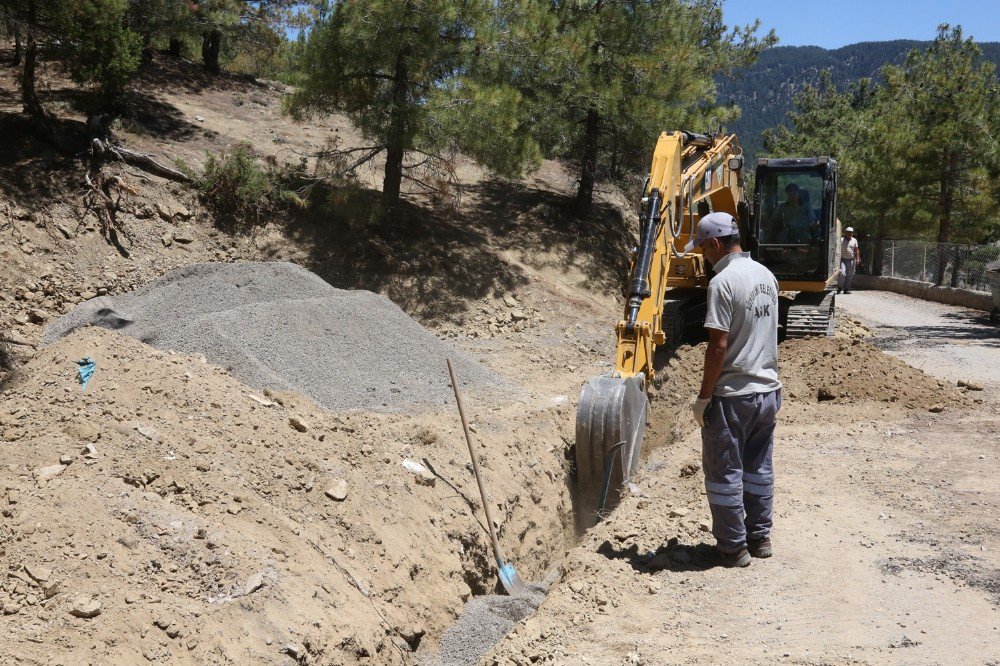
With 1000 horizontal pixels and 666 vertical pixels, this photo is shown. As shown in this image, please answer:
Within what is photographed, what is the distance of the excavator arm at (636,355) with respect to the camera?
6.52m

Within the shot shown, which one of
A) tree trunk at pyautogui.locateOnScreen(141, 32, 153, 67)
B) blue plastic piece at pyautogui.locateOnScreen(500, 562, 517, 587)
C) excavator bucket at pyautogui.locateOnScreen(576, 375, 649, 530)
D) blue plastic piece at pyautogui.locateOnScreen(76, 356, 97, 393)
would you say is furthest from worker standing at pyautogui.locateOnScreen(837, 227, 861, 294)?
blue plastic piece at pyautogui.locateOnScreen(76, 356, 97, 393)

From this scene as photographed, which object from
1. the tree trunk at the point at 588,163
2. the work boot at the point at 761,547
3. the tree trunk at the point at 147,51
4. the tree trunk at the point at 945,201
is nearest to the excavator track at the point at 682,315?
the tree trunk at the point at 588,163

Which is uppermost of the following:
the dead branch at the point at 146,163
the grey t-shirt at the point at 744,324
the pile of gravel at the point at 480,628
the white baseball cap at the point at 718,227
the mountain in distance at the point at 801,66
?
the mountain in distance at the point at 801,66

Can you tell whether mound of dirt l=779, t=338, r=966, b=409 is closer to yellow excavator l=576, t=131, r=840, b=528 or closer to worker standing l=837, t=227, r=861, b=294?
yellow excavator l=576, t=131, r=840, b=528

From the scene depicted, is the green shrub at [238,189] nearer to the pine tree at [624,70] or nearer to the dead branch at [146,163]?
the dead branch at [146,163]

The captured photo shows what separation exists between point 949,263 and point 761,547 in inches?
775

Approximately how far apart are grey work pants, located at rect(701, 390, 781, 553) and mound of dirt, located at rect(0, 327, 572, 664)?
184 cm

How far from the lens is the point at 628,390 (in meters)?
6.54

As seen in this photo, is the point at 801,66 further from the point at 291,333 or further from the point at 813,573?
the point at 813,573

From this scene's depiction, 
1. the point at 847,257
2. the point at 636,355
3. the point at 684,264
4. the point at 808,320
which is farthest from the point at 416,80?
the point at 847,257

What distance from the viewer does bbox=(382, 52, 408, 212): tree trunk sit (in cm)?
1214

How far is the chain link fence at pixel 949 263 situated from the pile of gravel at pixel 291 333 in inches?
654

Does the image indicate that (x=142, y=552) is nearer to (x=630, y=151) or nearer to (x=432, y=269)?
(x=432, y=269)

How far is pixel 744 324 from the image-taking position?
16.2 ft
